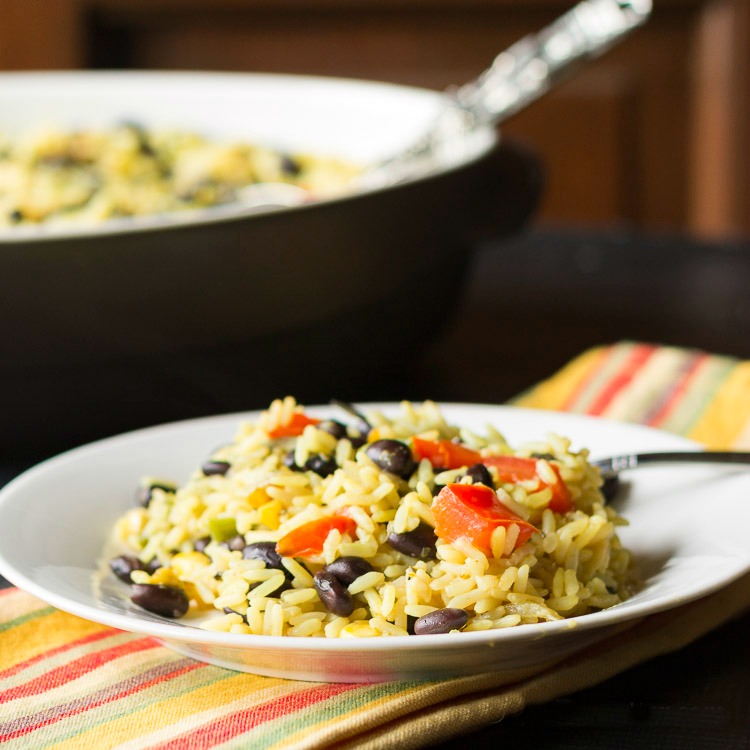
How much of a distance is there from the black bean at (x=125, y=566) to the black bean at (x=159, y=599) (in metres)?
0.07

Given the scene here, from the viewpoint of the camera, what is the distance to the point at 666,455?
1286 mm

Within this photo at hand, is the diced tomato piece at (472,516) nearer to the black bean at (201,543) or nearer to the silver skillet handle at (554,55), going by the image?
the black bean at (201,543)

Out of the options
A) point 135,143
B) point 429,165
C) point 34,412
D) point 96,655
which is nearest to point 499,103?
point 429,165

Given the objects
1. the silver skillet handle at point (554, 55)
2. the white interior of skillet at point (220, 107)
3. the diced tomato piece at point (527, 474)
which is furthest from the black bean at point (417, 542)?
the white interior of skillet at point (220, 107)

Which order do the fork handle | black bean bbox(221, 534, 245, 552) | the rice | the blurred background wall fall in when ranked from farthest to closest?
the blurred background wall < the rice < the fork handle < black bean bbox(221, 534, 245, 552)

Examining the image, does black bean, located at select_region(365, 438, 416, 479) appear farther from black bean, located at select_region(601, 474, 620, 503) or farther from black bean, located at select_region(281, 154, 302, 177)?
black bean, located at select_region(281, 154, 302, 177)

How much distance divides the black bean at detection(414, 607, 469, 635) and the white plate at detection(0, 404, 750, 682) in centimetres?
3

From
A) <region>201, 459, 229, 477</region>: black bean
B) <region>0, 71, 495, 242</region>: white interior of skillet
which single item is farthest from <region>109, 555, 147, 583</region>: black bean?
<region>0, 71, 495, 242</region>: white interior of skillet

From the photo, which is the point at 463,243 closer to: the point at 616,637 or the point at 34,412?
the point at 34,412

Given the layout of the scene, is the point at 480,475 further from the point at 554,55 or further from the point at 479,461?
the point at 554,55

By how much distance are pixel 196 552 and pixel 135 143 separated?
1415mm

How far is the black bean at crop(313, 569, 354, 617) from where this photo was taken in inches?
40.4

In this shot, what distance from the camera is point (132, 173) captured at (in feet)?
7.44

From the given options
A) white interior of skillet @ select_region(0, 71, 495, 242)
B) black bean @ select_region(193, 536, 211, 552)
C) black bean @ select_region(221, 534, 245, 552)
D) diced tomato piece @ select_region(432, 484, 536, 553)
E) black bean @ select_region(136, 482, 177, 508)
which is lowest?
black bean @ select_region(193, 536, 211, 552)
